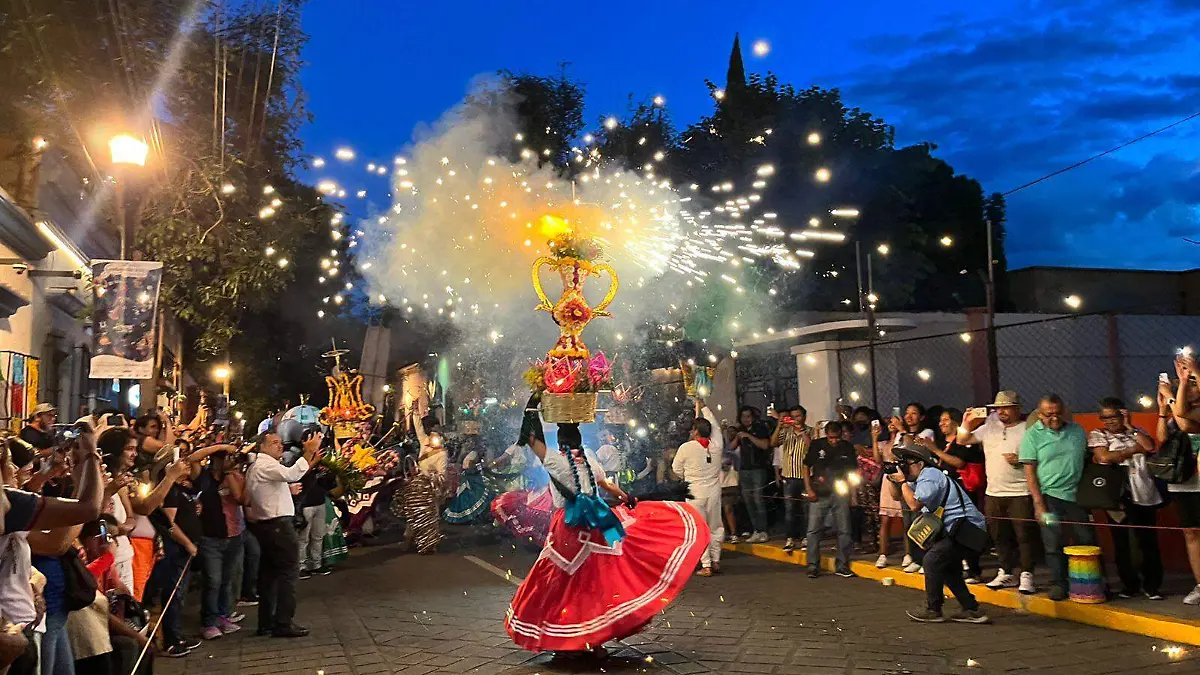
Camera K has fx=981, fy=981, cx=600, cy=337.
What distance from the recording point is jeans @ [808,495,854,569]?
10867 millimetres

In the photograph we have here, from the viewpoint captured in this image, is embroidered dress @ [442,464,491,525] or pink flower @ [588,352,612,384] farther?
embroidered dress @ [442,464,491,525]

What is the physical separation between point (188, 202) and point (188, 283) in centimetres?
193

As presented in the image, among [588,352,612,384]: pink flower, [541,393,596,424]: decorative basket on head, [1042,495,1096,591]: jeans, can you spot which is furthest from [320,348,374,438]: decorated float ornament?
[1042,495,1096,591]: jeans

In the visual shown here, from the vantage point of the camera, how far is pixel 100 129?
1307cm

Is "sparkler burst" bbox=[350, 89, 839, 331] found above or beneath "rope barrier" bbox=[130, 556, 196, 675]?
above

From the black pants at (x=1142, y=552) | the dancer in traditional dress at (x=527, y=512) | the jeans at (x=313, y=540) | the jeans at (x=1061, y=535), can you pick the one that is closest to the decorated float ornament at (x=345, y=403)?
the dancer in traditional dress at (x=527, y=512)

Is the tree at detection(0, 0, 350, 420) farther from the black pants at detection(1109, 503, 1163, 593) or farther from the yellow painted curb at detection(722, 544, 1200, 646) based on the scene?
the black pants at detection(1109, 503, 1163, 593)

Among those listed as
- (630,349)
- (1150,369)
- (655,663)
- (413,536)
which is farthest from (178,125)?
(1150,369)

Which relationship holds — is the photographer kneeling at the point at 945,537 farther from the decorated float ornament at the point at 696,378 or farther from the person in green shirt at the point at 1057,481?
the decorated float ornament at the point at 696,378

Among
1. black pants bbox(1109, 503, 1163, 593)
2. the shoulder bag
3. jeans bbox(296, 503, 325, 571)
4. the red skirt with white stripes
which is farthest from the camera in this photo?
jeans bbox(296, 503, 325, 571)

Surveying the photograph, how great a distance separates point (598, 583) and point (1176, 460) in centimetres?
490

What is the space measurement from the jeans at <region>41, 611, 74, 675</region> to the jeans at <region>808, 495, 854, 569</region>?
7939mm

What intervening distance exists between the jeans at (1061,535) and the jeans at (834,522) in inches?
96.0

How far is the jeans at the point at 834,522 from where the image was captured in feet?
35.7
